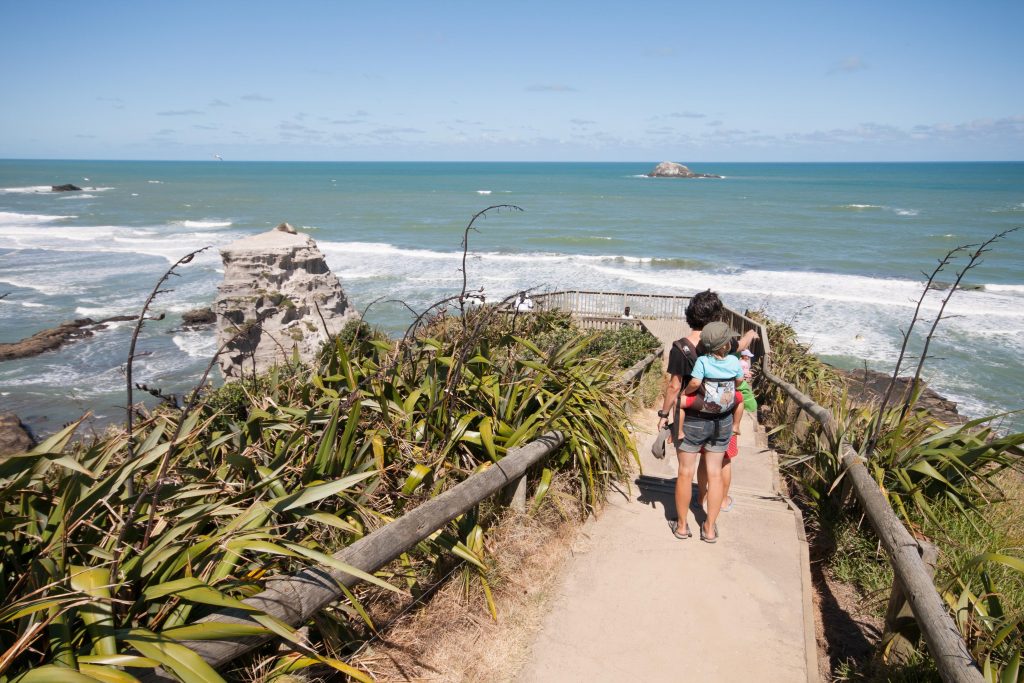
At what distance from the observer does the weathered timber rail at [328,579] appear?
2035 millimetres

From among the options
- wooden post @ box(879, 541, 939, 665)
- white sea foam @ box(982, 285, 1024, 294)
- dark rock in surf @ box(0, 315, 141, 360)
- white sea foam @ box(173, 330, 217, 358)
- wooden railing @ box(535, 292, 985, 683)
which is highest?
wooden railing @ box(535, 292, 985, 683)

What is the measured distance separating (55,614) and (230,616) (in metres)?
0.50

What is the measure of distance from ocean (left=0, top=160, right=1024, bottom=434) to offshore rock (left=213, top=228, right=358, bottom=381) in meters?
3.06

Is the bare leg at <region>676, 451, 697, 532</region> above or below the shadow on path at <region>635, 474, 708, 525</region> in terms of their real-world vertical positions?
above

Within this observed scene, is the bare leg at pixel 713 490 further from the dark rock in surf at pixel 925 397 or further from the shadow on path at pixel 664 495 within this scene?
the dark rock in surf at pixel 925 397

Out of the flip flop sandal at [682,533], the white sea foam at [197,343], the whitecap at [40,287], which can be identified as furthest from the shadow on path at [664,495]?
the whitecap at [40,287]

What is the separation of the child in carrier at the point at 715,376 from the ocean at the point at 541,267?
1.85 m

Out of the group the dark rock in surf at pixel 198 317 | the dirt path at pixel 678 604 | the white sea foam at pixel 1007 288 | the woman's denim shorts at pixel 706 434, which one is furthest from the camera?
the white sea foam at pixel 1007 288

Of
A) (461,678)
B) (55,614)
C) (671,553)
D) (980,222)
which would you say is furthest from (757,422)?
(980,222)

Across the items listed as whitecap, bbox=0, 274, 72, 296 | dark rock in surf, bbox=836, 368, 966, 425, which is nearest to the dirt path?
dark rock in surf, bbox=836, 368, 966, 425

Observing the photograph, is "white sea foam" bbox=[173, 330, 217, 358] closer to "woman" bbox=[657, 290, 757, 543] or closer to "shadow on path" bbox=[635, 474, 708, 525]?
"shadow on path" bbox=[635, 474, 708, 525]

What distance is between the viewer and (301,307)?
16016 millimetres

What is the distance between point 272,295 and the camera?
15562mm

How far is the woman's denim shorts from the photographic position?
4.28 meters
